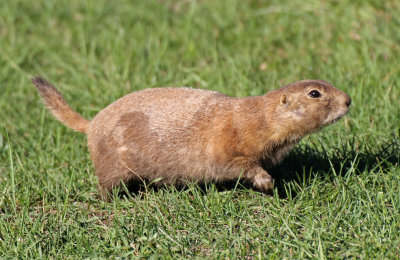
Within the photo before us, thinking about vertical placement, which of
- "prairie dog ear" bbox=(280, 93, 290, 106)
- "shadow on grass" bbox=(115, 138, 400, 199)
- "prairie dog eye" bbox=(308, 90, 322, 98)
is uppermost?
"prairie dog eye" bbox=(308, 90, 322, 98)

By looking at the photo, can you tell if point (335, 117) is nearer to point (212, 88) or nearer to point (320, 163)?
point (320, 163)

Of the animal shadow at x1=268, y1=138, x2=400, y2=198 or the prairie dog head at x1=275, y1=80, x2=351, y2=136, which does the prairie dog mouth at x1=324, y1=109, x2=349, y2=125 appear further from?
the animal shadow at x1=268, y1=138, x2=400, y2=198

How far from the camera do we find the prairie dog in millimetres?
4375

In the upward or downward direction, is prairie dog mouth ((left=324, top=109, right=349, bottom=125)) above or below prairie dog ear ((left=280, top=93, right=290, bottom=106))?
below

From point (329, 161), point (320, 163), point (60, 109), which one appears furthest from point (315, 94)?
point (60, 109)

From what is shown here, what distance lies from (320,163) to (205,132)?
990mm

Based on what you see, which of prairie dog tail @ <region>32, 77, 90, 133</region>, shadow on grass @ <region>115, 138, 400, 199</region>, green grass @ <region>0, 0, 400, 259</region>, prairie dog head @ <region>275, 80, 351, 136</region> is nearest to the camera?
green grass @ <region>0, 0, 400, 259</region>

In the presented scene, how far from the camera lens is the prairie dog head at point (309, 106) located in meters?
4.32

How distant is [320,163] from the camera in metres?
4.81

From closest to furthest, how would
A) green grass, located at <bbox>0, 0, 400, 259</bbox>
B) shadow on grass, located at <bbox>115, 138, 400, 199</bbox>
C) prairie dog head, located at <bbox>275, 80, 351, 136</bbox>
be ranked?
green grass, located at <bbox>0, 0, 400, 259</bbox> → prairie dog head, located at <bbox>275, 80, 351, 136</bbox> → shadow on grass, located at <bbox>115, 138, 400, 199</bbox>

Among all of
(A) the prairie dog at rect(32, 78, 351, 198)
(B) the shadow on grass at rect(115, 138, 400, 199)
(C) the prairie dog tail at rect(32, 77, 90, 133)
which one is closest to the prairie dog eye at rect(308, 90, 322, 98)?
(A) the prairie dog at rect(32, 78, 351, 198)

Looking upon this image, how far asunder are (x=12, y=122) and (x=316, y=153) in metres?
3.09

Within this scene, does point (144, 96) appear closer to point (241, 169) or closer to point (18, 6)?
point (241, 169)

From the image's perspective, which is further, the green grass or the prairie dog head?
the prairie dog head
